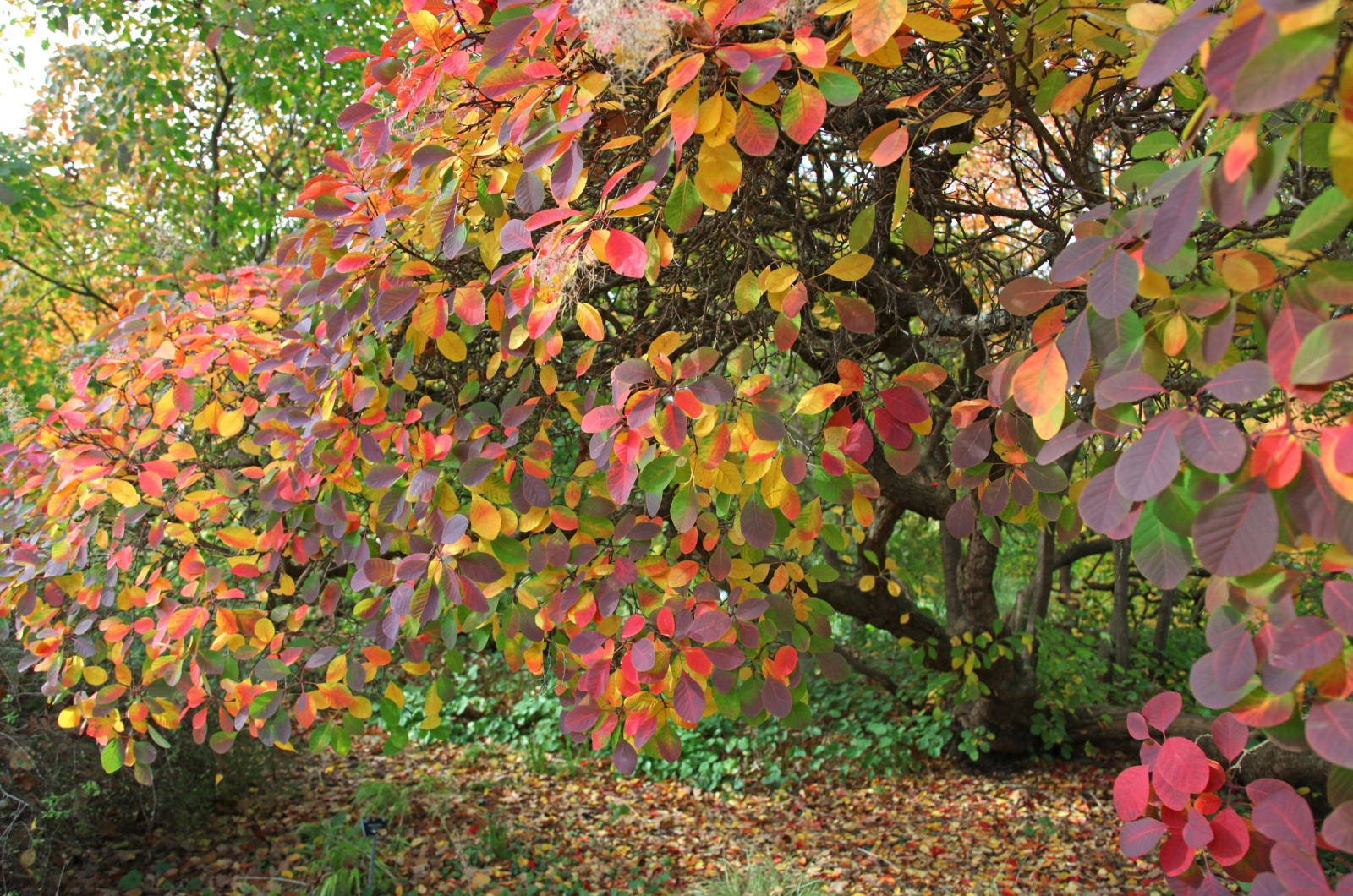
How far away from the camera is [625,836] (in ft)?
15.8

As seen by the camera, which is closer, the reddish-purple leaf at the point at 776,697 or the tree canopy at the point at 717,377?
the tree canopy at the point at 717,377

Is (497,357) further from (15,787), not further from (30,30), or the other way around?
(30,30)

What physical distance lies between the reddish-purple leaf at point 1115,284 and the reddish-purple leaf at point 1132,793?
1.93ft

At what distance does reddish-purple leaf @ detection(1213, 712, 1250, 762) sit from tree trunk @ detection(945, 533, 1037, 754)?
149 inches

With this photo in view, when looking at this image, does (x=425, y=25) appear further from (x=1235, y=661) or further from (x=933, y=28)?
(x=1235, y=661)

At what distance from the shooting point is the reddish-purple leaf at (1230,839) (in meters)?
1.03

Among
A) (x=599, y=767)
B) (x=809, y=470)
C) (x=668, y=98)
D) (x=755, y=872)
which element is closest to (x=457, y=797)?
(x=599, y=767)

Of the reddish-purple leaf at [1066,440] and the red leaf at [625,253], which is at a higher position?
the red leaf at [625,253]

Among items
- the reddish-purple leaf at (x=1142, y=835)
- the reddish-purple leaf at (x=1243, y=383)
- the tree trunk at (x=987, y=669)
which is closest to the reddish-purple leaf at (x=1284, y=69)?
the reddish-purple leaf at (x=1243, y=383)

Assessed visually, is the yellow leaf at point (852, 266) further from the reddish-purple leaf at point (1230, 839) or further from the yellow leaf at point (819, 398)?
the reddish-purple leaf at point (1230, 839)

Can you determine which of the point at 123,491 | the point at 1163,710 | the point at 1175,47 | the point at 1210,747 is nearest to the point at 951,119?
the point at 1175,47

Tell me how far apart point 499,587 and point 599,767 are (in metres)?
4.56

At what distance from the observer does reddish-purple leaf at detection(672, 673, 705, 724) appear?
5.15 feet

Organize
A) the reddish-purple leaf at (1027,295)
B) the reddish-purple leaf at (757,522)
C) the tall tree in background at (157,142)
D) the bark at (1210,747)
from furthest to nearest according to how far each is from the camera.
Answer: the tall tree in background at (157,142) < the bark at (1210,747) < the reddish-purple leaf at (757,522) < the reddish-purple leaf at (1027,295)
